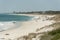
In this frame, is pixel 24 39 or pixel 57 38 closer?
pixel 57 38

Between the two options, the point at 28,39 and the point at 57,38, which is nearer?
the point at 57,38

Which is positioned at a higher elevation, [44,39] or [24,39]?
[44,39]

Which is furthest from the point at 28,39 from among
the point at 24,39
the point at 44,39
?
the point at 44,39

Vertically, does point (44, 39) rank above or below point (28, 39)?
above

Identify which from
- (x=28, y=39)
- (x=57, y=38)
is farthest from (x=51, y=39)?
(x=28, y=39)

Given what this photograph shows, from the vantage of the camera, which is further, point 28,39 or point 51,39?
point 28,39

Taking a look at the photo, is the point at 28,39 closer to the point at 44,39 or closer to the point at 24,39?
the point at 24,39

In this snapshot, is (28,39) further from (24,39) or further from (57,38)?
(57,38)

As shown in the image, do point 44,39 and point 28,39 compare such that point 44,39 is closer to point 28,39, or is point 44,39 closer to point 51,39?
point 51,39
